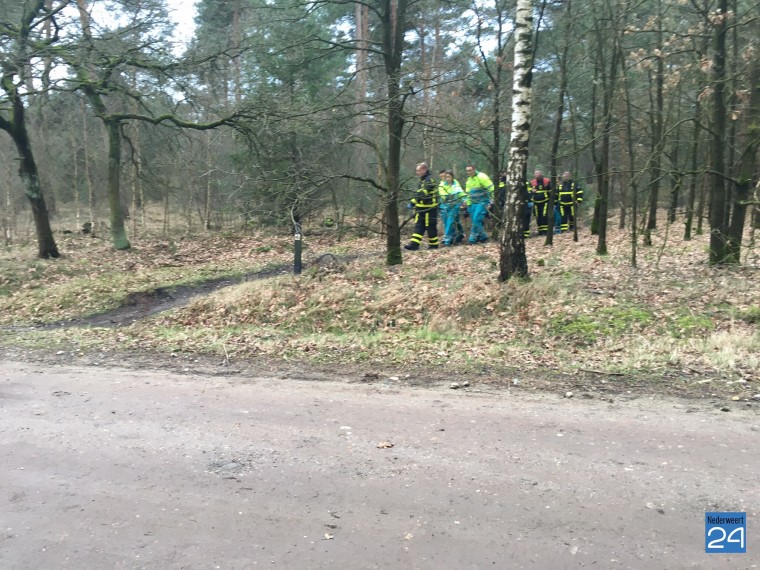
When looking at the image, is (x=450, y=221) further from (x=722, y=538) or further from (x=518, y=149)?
(x=722, y=538)

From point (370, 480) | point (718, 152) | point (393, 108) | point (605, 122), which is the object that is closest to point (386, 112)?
point (393, 108)

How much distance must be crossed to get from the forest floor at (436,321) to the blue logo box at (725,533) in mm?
2253

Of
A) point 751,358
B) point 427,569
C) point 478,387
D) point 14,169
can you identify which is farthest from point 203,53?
point 427,569

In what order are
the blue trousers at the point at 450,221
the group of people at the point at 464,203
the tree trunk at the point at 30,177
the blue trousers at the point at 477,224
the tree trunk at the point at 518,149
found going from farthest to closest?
the blue trousers at the point at 477,224, the blue trousers at the point at 450,221, the tree trunk at the point at 30,177, the group of people at the point at 464,203, the tree trunk at the point at 518,149

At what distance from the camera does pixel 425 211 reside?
15062 mm

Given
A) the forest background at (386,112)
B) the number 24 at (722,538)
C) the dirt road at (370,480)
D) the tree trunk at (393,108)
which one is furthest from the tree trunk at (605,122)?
the number 24 at (722,538)

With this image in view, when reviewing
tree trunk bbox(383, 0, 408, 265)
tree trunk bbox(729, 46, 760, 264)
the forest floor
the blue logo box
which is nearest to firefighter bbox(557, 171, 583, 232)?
the forest floor

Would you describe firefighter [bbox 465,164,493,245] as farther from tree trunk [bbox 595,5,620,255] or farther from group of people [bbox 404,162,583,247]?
tree trunk [bbox 595,5,620,255]

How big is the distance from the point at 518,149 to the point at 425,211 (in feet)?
17.3

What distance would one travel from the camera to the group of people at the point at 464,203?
49.5 feet

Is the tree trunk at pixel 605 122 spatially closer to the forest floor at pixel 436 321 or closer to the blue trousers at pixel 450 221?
the forest floor at pixel 436 321

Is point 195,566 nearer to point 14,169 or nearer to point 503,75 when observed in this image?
point 503,75

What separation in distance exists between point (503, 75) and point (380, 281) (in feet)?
31.7

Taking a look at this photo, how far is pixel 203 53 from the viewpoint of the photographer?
17375 mm
